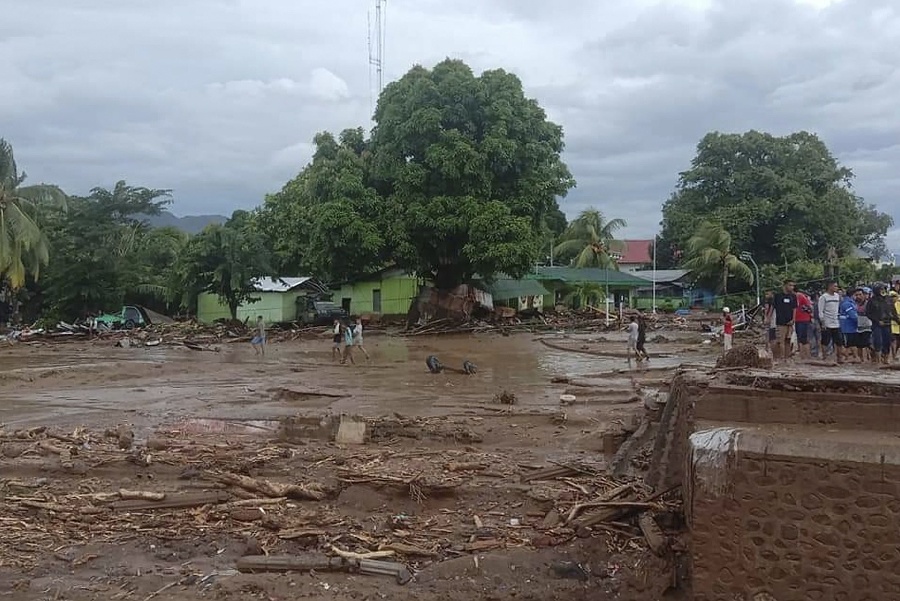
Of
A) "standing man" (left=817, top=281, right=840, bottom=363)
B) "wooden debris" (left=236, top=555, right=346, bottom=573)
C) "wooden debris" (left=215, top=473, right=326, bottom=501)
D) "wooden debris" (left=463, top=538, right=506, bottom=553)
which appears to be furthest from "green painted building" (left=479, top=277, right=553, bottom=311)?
"wooden debris" (left=236, top=555, right=346, bottom=573)

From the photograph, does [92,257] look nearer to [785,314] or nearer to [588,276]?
[588,276]

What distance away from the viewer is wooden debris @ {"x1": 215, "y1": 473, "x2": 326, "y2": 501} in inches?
270

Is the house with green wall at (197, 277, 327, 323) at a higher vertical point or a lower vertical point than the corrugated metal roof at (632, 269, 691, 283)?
lower

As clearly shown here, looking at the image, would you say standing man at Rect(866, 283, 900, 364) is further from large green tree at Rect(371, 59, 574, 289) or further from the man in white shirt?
large green tree at Rect(371, 59, 574, 289)

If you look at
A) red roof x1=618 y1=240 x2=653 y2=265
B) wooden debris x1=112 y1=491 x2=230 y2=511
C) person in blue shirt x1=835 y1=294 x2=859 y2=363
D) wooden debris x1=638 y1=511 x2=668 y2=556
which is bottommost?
wooden debris x1=112 y1=491 x2=230 y2=511

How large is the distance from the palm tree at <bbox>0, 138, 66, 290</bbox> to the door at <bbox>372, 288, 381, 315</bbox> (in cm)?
1571

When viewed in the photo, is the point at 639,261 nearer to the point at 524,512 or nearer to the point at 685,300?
the point at 685,300

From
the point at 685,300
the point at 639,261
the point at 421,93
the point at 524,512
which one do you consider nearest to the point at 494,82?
the point at 421,93

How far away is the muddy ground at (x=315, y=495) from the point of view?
17.0 ft

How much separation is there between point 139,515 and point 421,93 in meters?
29.9

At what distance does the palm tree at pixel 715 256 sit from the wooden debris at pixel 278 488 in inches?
1690

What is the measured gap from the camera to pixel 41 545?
5836 millimetres

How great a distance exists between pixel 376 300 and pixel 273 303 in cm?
597

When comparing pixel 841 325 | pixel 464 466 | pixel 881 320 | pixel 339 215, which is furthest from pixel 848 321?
pixel 339 215
